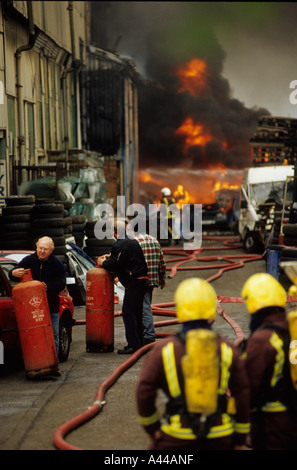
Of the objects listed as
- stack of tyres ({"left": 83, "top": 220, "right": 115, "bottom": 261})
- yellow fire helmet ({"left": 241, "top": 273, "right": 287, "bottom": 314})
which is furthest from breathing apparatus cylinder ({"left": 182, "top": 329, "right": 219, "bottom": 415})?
stack of tyres ({"left": 83, "top": 220, "right": 115, "bottom": 261})

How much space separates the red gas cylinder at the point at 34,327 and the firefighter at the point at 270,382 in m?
4.28

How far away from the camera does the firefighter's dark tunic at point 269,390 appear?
3.96 metres

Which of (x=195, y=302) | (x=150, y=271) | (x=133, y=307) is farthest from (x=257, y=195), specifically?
(x=195, y=302)

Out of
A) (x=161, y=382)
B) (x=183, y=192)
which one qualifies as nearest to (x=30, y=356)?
(x=161, y=382)

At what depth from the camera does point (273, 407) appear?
3.99 meters

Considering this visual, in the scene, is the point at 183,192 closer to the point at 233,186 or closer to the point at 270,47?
the point at 233,186

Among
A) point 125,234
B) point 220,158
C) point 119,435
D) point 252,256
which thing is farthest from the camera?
point 220,158

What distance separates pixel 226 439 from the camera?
3773 mm

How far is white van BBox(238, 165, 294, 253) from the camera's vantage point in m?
22.0

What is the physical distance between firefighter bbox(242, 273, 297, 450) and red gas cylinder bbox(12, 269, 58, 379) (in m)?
4.28

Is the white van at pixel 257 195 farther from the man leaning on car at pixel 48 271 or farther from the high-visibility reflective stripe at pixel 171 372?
the high-visibility reflective stripe at pixel 171 372

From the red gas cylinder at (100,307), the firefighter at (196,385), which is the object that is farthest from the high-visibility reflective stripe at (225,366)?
the red gas cylinder at (100,307)

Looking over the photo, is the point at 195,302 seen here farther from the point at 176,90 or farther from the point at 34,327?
the point at 176,90

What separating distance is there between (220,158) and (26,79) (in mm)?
24175
